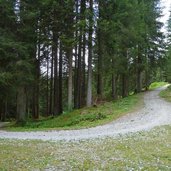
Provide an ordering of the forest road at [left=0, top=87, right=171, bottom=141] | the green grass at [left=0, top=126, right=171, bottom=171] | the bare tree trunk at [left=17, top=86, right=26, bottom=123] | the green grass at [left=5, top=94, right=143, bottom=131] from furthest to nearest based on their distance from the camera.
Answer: the bare tree trunk at [left=17, top=86, right=26, bottom=123] → the green grass at [left=5, top=94, right=143, bottom=131] → the forest road at [left=0, top=87, right=171, bottom=141] → the green grass at [left=0, top=126, right=171, bottom=171]

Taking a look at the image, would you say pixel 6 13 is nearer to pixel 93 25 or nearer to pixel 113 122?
pixel 93 25

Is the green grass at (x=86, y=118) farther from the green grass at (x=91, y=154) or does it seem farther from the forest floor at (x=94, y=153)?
the green grass at (x=91, y=154)

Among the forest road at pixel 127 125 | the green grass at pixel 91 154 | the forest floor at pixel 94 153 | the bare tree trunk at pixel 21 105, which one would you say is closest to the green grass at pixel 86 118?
the forest road at pixel 127 125

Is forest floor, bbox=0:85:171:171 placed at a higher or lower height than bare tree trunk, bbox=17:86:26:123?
lower

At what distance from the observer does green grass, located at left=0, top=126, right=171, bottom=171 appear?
8633mm

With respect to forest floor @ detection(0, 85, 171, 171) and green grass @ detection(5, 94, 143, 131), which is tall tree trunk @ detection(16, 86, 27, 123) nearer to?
green grass @ detection(5, 94, 143, 131)

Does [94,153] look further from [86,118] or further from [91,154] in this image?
[86,118]

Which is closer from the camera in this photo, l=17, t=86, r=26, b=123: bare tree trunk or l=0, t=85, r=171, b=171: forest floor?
l=0, t=85, r=171, b=171: forest floor

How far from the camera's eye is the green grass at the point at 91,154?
8633mm

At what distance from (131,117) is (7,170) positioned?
42.6ft

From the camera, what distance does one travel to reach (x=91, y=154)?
9.97m

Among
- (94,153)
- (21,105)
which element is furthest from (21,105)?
(94,153)

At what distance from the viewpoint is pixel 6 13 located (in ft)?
74.7

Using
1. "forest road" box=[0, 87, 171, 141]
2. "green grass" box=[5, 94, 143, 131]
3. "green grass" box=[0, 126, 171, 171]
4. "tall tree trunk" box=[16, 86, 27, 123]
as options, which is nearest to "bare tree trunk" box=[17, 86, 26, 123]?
"tall tree trunk" box=[16, 86, 27, 123]
